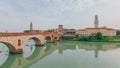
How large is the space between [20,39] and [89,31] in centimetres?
4080

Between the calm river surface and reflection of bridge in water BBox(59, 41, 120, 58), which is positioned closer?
the calm river surface

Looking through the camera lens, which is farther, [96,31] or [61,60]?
[96,31]

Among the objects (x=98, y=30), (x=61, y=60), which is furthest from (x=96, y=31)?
(x=61, y=60)

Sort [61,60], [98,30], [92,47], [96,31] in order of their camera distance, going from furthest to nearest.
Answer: [96,31] < [98,30] < [92,47] < [61,60]

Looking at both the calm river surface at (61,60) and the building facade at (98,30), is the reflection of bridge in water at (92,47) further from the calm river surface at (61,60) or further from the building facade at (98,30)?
the building facade at (98,30)

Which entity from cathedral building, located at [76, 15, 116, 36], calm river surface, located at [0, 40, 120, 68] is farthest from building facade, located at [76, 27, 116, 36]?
calm river surface, located at [0, 40, 120, 68]

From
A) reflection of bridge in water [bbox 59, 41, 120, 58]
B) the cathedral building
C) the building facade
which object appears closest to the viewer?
reflection of bridge in water [bbox 59, 41, 120, 58]

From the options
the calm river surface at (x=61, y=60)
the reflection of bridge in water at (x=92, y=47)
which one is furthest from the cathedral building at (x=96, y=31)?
the calm river surface at (x=61, y=60)

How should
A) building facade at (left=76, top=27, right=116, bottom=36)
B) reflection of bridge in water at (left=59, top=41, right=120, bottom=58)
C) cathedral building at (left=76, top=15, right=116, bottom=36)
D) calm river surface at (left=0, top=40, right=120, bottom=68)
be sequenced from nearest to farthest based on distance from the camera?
1. calm river surface at (left=0, top=40, right=120, bottom=68)
2. reflection of bridge in water at (left=59, top=41, right=120, bottom=58)
3. building facade at (left=76, top=27, right=116, bottom=36)
4. cathedral building at (left=76, top=15, right=116, bottom=36)

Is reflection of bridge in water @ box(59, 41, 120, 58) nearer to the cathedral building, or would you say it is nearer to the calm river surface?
the calm river surface

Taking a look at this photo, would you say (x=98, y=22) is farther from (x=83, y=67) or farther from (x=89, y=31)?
(x=83, y=67)

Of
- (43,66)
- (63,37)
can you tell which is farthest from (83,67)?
(63,37)

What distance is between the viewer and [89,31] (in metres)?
58.8

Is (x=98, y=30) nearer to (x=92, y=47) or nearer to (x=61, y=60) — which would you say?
(x=92, y=47)
